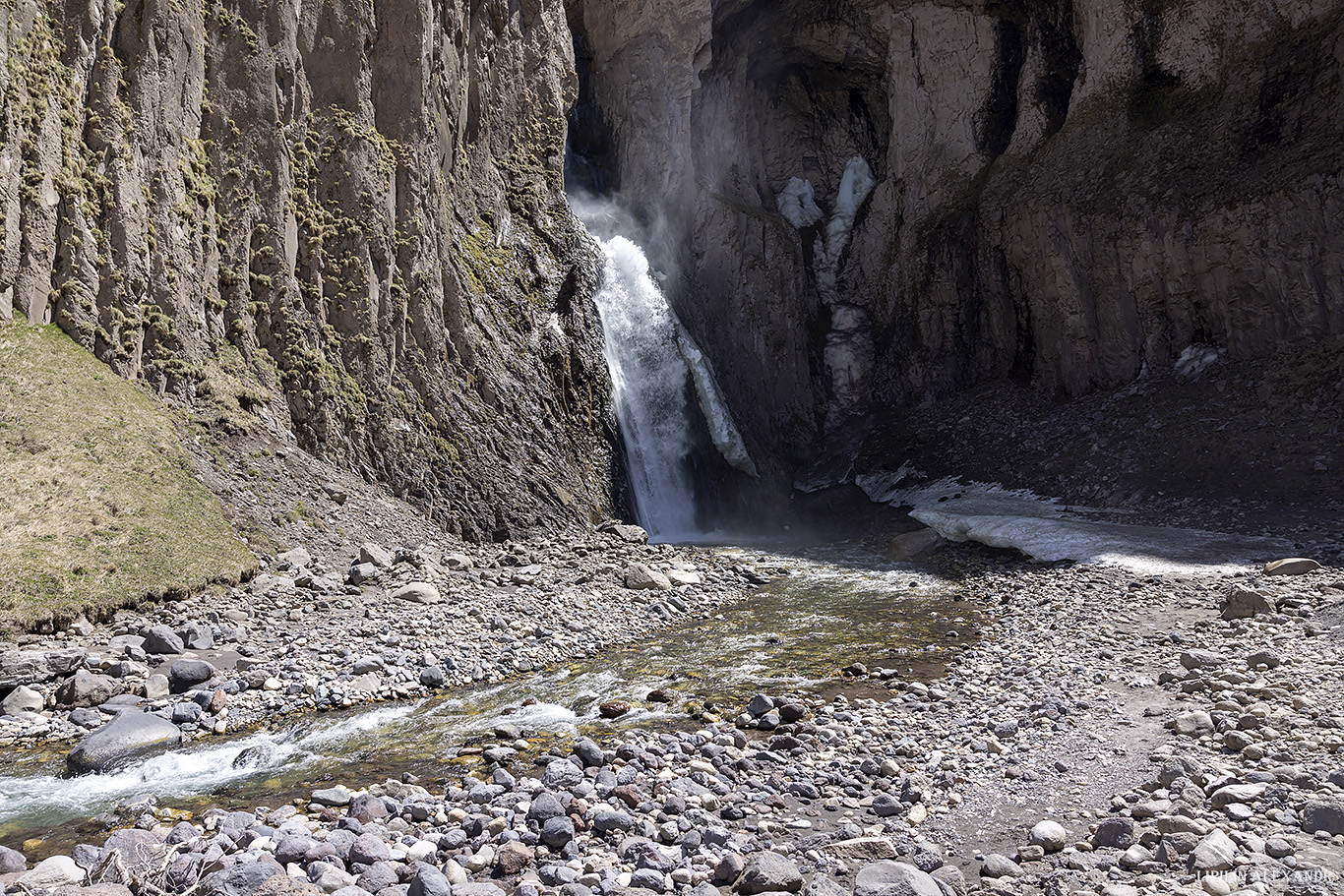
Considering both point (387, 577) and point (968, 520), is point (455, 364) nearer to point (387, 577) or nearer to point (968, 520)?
point (387, 577)

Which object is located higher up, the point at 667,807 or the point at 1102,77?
the point at 1102,77

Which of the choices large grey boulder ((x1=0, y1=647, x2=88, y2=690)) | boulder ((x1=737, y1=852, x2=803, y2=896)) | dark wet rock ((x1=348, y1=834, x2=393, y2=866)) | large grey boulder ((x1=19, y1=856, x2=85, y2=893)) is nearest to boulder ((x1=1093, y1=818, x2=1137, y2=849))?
boulder ((x1=737, y1=852, x2=803, y2=896))

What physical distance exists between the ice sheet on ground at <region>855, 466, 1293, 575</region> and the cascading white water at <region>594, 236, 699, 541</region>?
8731 millimetres

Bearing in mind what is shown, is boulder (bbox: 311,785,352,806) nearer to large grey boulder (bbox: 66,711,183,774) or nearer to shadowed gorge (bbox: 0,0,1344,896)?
shadowed gorge (bbox: 0,0,1344,896)

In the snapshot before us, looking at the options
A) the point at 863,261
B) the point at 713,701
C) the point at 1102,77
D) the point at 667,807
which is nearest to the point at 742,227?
the point at 863,261

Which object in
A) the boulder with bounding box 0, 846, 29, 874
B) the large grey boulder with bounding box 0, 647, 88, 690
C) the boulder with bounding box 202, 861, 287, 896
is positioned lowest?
the boulder with bounding box 0, 846, 29, 874

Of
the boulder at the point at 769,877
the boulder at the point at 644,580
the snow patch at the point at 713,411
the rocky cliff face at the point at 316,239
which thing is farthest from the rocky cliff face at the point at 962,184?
the boulder at the point at 769,877

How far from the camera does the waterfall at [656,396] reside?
2858cm

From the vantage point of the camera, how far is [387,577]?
1498cm

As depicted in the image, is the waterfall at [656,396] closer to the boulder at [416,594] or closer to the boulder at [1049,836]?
the boulder at [416,594]

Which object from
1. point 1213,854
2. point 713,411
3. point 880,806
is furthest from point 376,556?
point 713,411

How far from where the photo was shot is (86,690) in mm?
9016

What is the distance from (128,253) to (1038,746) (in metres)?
17.9

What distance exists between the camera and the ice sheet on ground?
1659 centimetres
